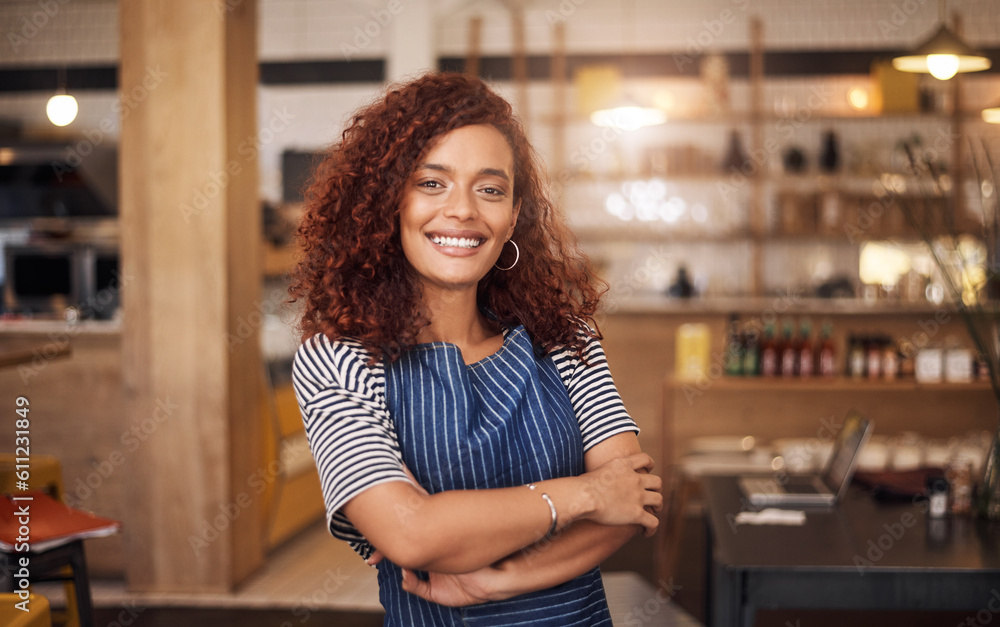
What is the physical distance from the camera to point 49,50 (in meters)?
7.55

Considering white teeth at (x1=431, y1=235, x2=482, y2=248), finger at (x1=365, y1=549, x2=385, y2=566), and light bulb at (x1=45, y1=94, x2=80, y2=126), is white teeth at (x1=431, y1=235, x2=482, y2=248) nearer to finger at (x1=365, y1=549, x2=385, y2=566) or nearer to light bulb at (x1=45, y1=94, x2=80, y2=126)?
finger at (x1=365, y1=549, x2=385, y2=566)

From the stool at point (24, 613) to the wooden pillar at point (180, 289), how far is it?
77.8 inches

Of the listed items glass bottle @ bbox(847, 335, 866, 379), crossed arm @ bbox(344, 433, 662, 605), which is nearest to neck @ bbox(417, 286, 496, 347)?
crossed arm @ bbox(344, 433, 662, 605)

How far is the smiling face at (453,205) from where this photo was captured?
1.25 meters

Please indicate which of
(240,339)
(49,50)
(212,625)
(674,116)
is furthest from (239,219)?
(49,50)

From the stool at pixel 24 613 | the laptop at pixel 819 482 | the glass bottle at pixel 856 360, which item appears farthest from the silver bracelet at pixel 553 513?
the glass bottle at pixel 856 360

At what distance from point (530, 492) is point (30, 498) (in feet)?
4.81

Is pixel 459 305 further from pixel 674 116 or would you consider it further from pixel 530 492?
pixel 674 116

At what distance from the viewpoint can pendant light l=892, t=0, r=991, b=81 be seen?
3910 mm

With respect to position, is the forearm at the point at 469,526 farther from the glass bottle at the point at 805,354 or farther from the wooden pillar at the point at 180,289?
the glass bottle at the point at 805,354

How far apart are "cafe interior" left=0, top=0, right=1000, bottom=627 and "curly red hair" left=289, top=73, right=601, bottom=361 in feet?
0.30

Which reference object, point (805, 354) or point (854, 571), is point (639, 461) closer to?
point (854, 571)

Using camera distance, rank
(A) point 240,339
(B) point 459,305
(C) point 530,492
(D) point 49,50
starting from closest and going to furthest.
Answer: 1. (C) point 530,492
2. (B) point 459,305
3. (A) point 240,339
4. (D) point 49,50

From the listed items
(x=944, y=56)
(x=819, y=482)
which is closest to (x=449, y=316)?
(x=819, y=482)
